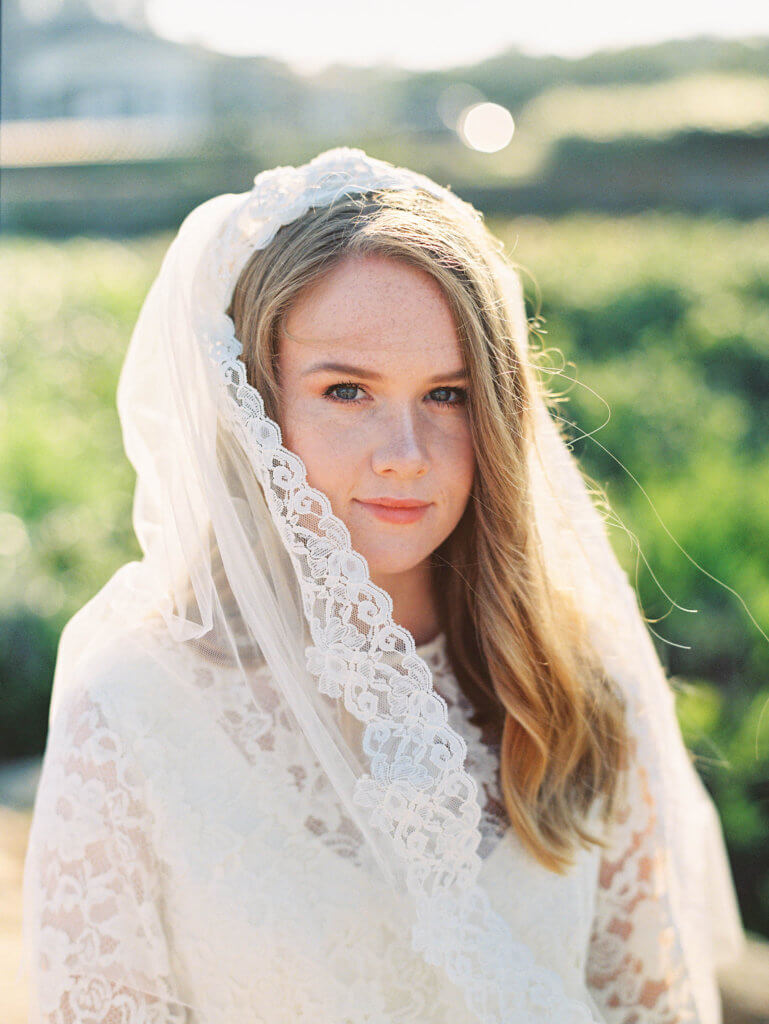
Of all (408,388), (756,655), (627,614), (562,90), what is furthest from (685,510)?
(562,90)

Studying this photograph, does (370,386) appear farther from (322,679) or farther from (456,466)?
(322,679)

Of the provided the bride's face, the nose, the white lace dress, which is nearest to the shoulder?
the white lace dress

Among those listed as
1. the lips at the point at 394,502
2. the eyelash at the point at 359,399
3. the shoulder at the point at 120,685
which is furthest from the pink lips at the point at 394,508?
the shoulder at the point at 120,685

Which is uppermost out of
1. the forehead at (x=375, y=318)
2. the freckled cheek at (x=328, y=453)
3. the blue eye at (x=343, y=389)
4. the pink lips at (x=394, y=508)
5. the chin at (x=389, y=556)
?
the forehead at (x=375, y=318)

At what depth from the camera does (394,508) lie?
5.81 ft

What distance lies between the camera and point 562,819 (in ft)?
6.50

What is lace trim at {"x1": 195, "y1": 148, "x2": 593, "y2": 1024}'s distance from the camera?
1664 millimetres

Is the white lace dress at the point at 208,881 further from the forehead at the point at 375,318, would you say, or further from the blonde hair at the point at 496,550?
the forehead at the point at 375,318

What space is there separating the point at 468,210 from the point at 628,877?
1.33 meters

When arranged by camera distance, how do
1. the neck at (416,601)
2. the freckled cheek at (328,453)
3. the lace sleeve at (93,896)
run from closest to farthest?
1. the lace sleeve at (93,896)
2. the freckled cheek at (328,453)
3. the neck at (416,601)

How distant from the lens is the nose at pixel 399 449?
1.72 meters

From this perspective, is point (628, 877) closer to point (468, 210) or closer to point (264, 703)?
point (264, 703)

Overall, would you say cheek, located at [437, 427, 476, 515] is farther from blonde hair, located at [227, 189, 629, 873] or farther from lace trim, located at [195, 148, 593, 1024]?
lace trim, located at [195, 148, 593, 1024]

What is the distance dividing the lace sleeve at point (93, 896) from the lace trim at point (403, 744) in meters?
0.38
